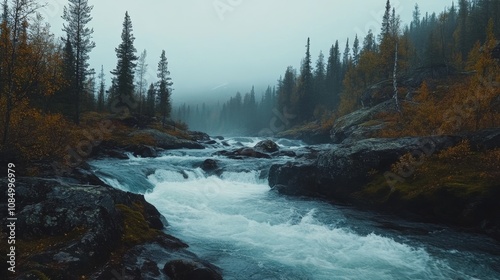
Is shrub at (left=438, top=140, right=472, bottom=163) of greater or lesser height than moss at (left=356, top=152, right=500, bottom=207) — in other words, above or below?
above

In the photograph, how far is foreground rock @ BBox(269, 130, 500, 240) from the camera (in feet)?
50.9

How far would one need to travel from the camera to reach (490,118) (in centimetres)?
2162

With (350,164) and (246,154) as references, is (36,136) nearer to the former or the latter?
(350,164)

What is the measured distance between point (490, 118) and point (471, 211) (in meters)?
9.52

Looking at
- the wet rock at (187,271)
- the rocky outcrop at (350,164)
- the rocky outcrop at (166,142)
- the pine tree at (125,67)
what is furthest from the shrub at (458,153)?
the pine tree at (125,67)

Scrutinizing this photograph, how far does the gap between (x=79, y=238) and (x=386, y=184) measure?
55.4ft

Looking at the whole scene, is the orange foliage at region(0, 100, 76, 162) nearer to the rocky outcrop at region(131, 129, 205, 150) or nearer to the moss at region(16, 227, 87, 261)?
the moss at region(16, 227, 87, 261)

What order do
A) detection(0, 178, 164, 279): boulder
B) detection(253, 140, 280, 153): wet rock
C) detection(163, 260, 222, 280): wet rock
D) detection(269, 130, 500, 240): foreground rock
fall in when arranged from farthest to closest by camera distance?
detection(253, 140, 280, 153): wet rock, detection(269, 130, 500, 240): foreground rock, detection(163, 260, 222, 280): wet rock, detection(0, 178, 164, 279): boulder

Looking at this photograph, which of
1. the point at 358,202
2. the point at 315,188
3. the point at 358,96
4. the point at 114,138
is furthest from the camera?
the point at 358,96

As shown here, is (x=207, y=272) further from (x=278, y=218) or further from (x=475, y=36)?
(x=475, y=36)

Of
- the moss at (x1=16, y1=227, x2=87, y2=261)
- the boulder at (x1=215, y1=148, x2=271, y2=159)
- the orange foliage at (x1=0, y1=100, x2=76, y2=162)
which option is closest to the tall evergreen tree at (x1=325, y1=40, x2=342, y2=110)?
the boulder at (x1=215, y1=148, x2=271, y2=159)

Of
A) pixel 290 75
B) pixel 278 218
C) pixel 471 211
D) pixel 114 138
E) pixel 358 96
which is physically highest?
pixel 290 75

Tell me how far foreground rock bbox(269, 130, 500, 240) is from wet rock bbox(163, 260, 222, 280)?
42.1ft

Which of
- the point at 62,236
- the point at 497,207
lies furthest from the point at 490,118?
the point at 62,236
